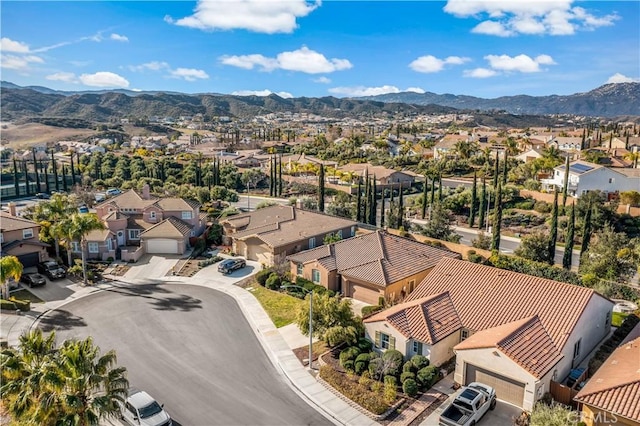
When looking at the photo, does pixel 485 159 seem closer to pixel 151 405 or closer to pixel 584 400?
pixel 584 400

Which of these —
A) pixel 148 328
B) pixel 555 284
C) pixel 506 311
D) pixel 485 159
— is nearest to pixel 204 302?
pixel 148 328

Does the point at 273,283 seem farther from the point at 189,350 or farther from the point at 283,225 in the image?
the point at 283,225

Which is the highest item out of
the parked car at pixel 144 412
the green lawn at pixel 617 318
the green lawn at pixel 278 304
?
the parked car at pixel 144 412

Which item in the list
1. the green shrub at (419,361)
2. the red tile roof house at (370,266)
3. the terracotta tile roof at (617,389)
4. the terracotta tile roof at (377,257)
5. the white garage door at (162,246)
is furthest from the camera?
the white garage door at (162,246)

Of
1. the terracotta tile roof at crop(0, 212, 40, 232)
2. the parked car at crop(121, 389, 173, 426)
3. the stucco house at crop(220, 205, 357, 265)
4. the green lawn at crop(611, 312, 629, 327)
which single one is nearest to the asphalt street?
the parked car at crop(121, 389, 173, 426)

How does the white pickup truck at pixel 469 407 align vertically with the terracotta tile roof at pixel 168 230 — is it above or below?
below

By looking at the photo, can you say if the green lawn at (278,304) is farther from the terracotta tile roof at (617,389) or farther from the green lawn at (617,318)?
the green lawn at (617,318)

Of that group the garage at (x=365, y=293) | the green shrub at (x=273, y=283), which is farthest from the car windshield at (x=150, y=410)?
the garage at (x=365, y=293)

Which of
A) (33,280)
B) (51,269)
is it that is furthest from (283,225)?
(33,280)
